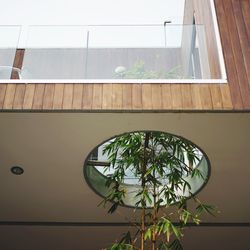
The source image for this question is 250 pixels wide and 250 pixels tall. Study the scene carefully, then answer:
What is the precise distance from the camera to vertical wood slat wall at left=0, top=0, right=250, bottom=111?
3.12 metres

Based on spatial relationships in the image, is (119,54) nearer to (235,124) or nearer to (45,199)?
(235,124)

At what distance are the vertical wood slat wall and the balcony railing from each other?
4.3 inches

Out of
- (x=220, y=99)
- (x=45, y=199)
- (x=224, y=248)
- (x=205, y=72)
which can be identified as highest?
(x=205, y=72)

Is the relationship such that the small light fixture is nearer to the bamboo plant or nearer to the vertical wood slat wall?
the vertical wood slat wall

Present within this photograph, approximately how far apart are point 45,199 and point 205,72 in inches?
108

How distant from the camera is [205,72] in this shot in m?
3.42

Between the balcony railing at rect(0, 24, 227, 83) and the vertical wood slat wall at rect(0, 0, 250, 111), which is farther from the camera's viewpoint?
the balcony railing at rect(0, 24, 227, 83)

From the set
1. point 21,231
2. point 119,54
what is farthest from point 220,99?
point 21,231

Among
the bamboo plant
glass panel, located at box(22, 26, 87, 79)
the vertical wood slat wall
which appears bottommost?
the bamboo plant

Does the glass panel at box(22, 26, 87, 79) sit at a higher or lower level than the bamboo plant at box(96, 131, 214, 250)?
higher

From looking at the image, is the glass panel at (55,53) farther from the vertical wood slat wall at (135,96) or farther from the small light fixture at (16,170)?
the small light fixture at (16,170)

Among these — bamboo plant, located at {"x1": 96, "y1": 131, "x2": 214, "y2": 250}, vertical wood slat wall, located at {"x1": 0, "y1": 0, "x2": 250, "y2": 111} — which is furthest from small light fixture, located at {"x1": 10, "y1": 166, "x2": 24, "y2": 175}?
bamboo plant, located at {"x1": 96, "y1": 131, "x2": 214, "y2": 250}

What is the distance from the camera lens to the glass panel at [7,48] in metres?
3.39

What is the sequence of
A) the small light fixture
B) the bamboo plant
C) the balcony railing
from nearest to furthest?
the bamboo plant
the balcony railing
the small light fixture
